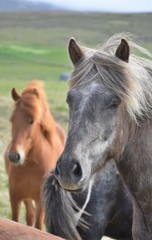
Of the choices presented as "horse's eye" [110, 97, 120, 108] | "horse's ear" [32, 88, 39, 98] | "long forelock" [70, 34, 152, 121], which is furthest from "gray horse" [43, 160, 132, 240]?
"horse's ear" [32, 88, 39, 98]

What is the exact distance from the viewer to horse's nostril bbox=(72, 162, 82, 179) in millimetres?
3477

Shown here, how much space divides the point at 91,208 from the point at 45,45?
74.5 metres

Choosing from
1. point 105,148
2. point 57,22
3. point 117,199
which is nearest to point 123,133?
point 105,148

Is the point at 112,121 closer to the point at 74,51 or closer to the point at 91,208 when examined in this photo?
the point at 74,51

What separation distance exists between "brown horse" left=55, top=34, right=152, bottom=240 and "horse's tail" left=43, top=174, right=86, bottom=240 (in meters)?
0.75

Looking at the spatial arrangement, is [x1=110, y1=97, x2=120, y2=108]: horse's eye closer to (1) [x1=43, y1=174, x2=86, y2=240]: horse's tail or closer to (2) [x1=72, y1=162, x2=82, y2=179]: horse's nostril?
(2) [x1=72, y1=162, x2=82, y2=179]: horse's nostril

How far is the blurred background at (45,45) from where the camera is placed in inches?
821

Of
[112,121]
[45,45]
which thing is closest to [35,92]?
[112,121]

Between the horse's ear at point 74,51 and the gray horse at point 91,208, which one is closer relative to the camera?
the horse's ear at point 74,51

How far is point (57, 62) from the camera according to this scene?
5769 centimetres

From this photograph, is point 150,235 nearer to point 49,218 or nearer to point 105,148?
point 105,148

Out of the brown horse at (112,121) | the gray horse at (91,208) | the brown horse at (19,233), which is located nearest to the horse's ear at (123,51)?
the brown horse at (112,121)

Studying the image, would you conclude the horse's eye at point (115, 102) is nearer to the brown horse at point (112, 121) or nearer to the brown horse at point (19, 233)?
the brown horse at point (112, 121)

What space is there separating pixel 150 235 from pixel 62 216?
0.91 metres
